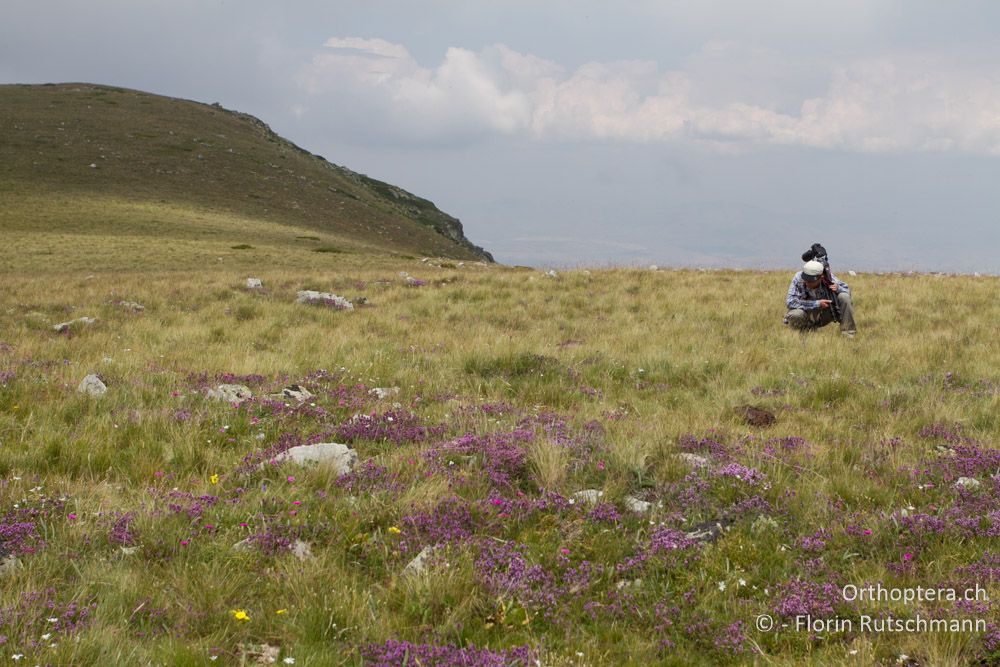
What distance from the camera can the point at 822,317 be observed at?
1302cm

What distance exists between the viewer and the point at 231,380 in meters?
8.46

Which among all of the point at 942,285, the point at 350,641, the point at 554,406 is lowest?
the point at 350,641

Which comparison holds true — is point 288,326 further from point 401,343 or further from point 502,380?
point 502,380

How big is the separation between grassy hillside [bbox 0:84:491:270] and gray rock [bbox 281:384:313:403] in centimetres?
2598

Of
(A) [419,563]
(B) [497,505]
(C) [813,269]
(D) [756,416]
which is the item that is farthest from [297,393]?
(C) [813,269]

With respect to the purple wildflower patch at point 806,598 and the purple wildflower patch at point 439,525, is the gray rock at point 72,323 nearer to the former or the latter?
the purple wildflower patch at point 439,525

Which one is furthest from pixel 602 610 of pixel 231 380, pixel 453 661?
pixel 231 380

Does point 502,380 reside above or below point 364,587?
above

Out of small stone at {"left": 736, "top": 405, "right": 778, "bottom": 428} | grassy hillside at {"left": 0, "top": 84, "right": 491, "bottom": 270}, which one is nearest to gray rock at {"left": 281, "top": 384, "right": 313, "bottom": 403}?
small stone at {"left": 736, "top": 405, "right": 778, "bottom": 428}

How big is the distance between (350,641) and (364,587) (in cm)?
49

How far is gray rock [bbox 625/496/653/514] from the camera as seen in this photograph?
4.98 metres

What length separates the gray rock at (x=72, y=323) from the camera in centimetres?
1210

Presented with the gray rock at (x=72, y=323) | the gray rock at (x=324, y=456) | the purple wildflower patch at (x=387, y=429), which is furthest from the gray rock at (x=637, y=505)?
the gray rock at (x=72, y=323)

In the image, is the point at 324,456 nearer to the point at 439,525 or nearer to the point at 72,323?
the point at 439,525
